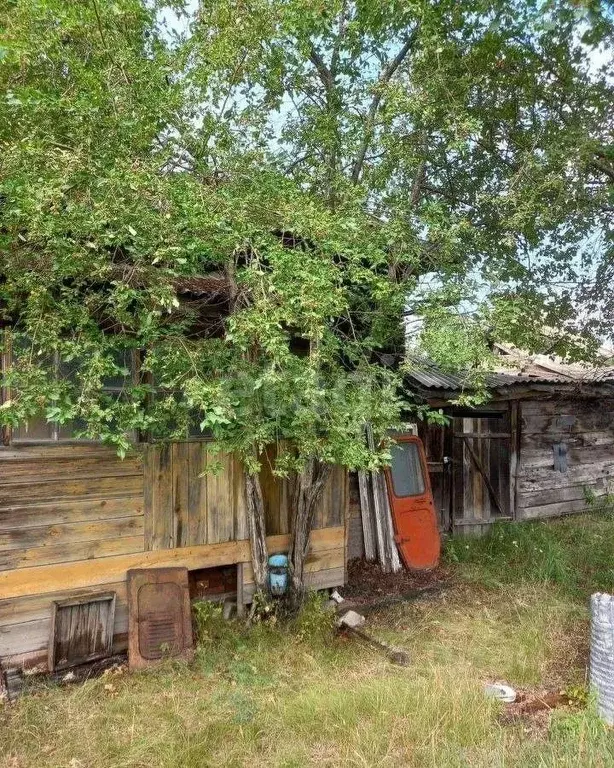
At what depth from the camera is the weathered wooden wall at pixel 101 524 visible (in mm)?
4602

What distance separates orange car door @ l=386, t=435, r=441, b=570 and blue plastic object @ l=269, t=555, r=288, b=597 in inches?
81.6

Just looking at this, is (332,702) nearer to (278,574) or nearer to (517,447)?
(278,574)

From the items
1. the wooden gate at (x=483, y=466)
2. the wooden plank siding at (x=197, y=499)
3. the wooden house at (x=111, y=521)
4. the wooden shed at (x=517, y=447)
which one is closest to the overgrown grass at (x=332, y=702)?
the wooden house at (x=111, y=521)

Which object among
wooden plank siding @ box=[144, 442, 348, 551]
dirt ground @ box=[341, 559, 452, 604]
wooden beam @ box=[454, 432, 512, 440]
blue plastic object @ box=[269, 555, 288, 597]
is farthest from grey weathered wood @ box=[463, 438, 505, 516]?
blue plastic object @ box=[269, 555, 288, 597]

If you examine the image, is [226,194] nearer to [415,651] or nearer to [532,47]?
[415,651]

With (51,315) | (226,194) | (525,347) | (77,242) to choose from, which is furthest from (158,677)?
(525,347)

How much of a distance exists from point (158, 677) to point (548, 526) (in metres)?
7.03

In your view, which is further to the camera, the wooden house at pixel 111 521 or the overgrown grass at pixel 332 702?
the wooden house at pixel 111 521

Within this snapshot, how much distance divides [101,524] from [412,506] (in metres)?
4.14

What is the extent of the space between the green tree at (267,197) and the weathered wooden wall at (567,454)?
Result: 3872 mm

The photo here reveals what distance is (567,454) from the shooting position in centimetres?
1067

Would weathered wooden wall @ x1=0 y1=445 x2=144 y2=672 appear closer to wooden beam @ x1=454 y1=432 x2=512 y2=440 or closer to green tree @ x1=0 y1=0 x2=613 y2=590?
green tree @ x1=0 y1=0 x2=613 y2=590

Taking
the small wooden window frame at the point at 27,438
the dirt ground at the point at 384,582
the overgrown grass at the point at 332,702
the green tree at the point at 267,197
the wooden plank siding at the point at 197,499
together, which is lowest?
the dirt ground at the point at 384,582

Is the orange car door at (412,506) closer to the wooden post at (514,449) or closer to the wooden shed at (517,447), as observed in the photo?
the wooden shed at (517,447)
